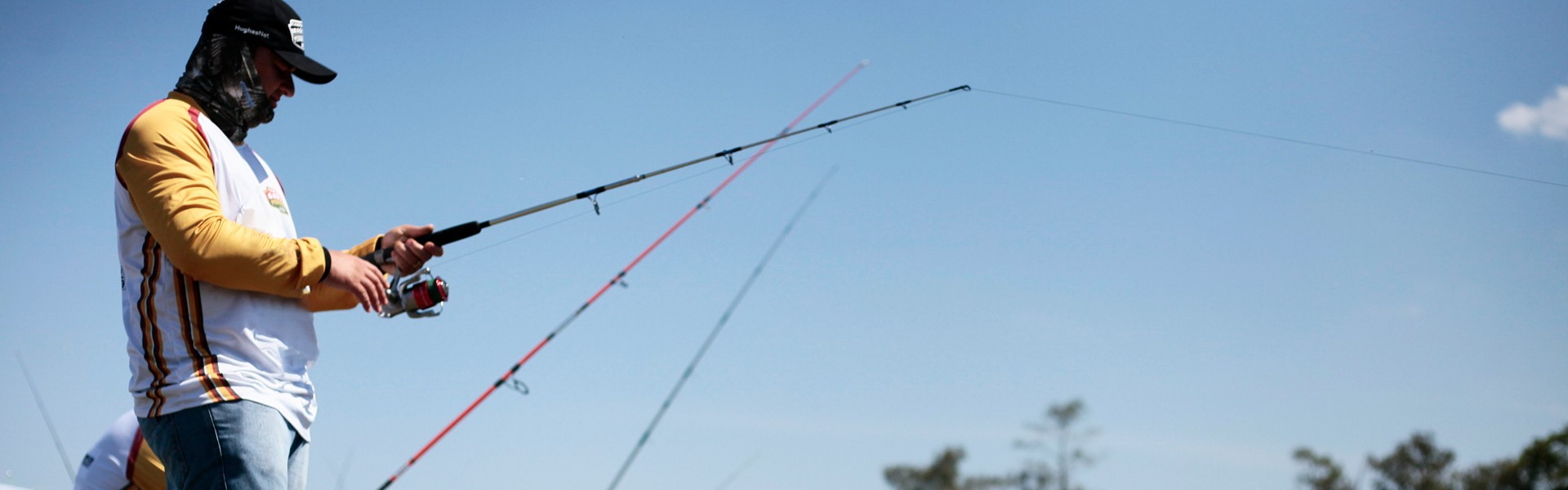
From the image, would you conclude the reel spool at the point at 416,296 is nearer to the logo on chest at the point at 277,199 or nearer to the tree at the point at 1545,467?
the logo on chest at the point at 277,199

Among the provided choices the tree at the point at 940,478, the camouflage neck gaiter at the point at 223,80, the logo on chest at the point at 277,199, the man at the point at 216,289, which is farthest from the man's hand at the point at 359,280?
the tree at the point at 940,478

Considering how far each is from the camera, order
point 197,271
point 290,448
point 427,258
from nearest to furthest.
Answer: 1. point 197,271
2. point 290,448
3. point 427,258

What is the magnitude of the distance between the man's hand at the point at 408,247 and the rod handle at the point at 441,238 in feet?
0.04

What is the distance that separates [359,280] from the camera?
8.51 feet

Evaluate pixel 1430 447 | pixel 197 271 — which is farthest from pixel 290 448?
pixel 1430 447

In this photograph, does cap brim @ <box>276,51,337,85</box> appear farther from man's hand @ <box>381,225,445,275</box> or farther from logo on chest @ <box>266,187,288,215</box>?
man's hand @ <box>381,225,445,275</box>

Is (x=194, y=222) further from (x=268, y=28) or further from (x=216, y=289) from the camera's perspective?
(x=268, y=28)

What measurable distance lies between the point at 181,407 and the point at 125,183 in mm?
467

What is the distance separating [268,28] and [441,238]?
2.17ft

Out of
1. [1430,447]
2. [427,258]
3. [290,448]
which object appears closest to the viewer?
[290,448]

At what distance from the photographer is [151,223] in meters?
2.38

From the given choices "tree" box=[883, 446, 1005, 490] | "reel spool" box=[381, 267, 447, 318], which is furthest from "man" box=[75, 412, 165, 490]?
"tree" box=[883, 446, 1005, 490]

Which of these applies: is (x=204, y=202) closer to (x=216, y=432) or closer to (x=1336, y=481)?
(x=216, y=432)

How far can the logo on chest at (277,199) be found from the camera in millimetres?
2771
